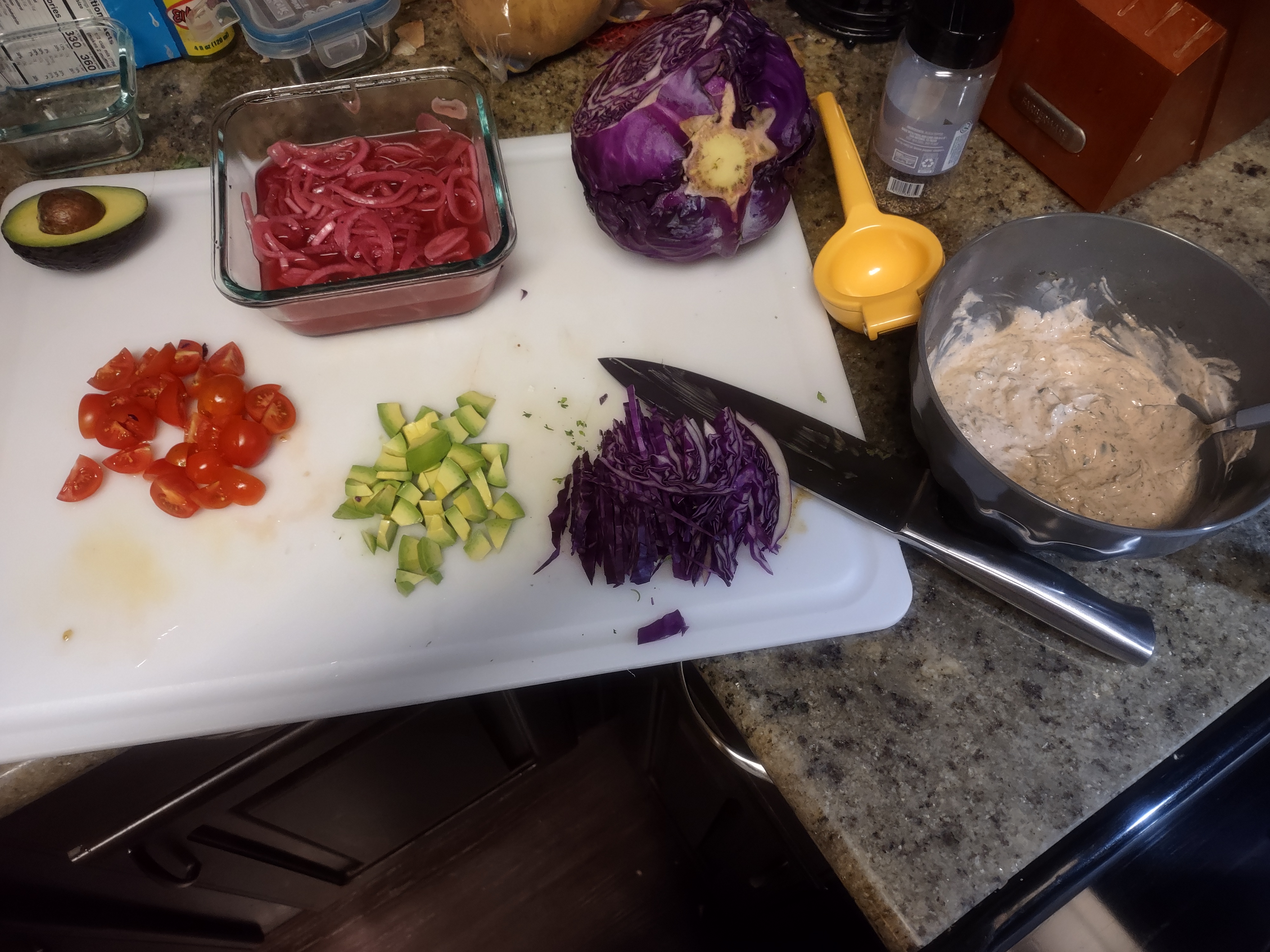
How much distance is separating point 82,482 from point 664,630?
3.00 ft

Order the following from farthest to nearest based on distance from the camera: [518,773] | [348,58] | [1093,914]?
[518,773] < [348,58] < [1093,914]

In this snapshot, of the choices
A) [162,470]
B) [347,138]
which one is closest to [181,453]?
[162,470]

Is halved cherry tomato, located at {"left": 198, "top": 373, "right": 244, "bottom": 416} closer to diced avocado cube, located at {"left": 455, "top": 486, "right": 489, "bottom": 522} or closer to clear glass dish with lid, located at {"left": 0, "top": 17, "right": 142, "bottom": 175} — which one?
diced avocado cube, located at {"left": 455, "top": 486, "right": 489, "bottom": 522}

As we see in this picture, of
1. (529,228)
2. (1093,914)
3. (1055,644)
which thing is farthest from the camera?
(529,228)

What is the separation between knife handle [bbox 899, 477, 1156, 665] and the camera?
40.6 inches

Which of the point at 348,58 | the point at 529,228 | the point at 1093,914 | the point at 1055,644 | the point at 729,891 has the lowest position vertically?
the point at 729,891

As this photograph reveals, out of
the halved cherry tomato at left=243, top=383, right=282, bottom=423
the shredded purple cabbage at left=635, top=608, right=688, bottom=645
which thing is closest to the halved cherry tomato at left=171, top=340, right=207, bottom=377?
the halved cherry tomato at left=243, top=383, right=282, bottom=423

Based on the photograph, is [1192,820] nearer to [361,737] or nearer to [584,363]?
[584,363]

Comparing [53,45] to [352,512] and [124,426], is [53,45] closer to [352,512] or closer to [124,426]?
[124,426]

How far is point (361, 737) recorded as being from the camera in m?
1.35

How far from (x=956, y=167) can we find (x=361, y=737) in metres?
1.46

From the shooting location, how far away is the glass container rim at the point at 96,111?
1418 millimetres

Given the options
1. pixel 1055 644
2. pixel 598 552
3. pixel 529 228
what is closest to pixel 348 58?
pixel 529 228

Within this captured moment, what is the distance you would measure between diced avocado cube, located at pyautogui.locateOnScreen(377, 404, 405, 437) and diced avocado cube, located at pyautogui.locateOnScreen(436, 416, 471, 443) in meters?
0.06
